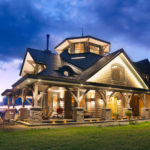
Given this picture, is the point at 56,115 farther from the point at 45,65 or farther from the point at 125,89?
the point at 125,89

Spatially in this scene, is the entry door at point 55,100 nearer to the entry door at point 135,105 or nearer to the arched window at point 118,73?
the arched window at point 118,73

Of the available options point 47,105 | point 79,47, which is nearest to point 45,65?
point 47,105

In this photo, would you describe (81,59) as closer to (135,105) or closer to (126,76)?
(126,76)

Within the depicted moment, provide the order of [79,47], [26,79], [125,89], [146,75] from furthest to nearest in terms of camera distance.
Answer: [146,75], [79,47], [125,89], [26,79]

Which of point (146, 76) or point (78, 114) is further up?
point (146, 76)

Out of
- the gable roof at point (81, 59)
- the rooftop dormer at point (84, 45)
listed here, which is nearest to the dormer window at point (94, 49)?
the rooftop dormer at point (84, 45)

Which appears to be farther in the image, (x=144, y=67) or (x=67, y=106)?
(x=144, y=67)

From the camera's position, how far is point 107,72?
A: 1930 centimetres

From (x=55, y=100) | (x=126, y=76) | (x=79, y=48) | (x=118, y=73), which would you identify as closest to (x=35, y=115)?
(x=55, y=100)

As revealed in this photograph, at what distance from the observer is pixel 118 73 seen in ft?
66.9

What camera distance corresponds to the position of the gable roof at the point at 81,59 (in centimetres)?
2162

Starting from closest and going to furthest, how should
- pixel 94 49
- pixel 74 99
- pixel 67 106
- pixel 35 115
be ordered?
pixel 35 115, pixel 74 99, pixel 67 106, pixel 94 49

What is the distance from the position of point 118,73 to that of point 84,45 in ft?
19.8

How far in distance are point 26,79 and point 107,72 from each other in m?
8.97
